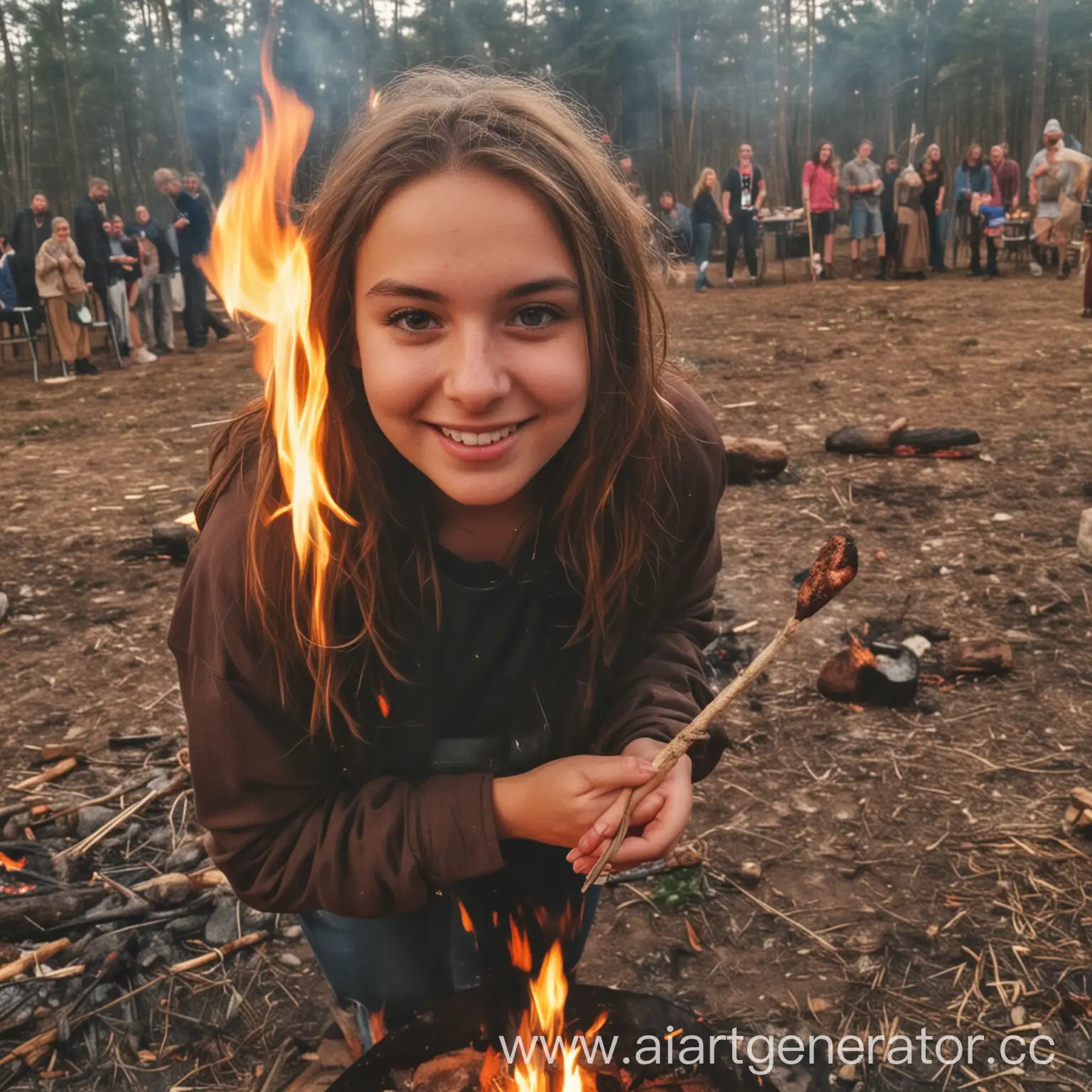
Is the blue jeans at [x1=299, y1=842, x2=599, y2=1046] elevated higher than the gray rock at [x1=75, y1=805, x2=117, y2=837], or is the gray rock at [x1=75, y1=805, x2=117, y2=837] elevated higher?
the blue jeans at [x1=299, y1=842, x2=599, y2=1046]

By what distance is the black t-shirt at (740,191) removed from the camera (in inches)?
607

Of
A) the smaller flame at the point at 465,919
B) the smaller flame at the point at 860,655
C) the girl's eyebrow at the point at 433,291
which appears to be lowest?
the smaller flame at the point at 860,655

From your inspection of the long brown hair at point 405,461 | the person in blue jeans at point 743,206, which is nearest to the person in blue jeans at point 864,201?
the person in blue jeans at point 743,206

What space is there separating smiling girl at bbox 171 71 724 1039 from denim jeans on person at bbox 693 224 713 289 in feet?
47.4

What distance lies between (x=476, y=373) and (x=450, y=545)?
43cm

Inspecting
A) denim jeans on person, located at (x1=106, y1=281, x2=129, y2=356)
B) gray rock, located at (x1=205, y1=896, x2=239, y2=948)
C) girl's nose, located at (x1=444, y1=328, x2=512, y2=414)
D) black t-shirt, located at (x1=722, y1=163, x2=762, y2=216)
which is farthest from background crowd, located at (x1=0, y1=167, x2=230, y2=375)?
girl's nose, located at (x1=444, y1=328, x2=512, y2=414)

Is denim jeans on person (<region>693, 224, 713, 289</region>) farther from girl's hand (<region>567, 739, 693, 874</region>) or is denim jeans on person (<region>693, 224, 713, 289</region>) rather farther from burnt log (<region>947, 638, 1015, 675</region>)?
girl's hand (<region>567, 739, 693, 874</region>)

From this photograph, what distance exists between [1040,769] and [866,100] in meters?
26.6

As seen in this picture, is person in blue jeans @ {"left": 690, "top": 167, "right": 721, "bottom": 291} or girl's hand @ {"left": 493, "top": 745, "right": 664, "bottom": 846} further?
person in blue jeans @ {"left": 690, "top": 167, "right": 721, "bottom": 291}

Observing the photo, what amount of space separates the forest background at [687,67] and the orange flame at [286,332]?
916 inches

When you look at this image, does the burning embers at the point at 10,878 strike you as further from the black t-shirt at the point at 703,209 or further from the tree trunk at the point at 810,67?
the tree trunk at the point at 810,67

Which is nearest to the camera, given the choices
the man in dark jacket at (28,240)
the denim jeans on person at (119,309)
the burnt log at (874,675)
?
the burnt log at (874,675)

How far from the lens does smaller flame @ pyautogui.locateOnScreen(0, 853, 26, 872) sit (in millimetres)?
2787

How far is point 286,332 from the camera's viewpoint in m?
1.61
